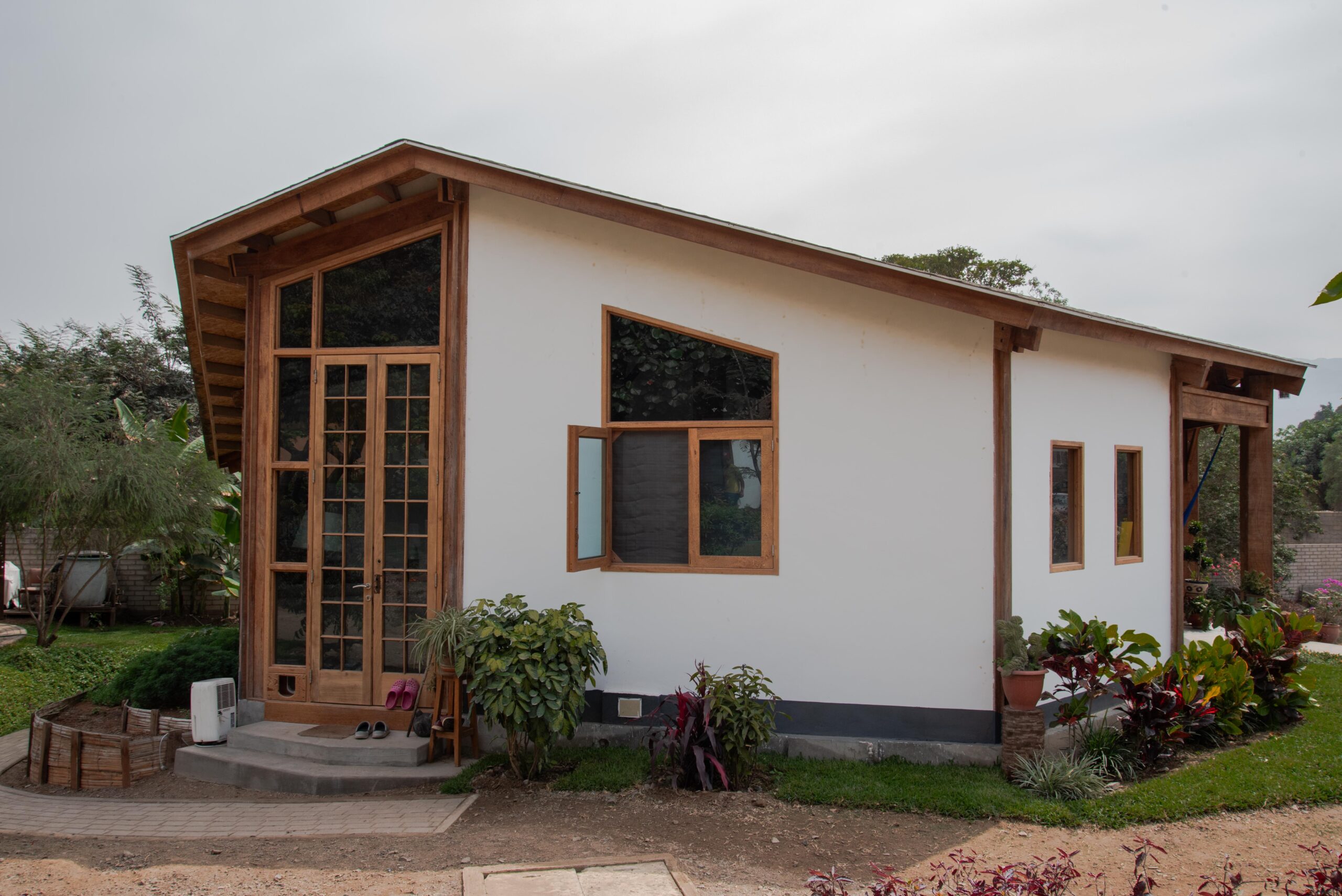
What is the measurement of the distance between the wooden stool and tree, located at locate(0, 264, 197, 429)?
1887cm

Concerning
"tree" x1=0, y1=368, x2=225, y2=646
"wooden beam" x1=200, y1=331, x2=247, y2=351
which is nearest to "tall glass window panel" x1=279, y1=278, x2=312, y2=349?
"wooden beam" x1=200, y1=331, x2=247, y2=351

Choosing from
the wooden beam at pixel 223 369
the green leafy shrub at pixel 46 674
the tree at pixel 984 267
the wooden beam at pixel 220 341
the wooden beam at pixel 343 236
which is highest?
the tree at pixel 984 267

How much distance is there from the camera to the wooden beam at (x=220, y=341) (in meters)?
9.16

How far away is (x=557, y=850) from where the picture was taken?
16.7 ft

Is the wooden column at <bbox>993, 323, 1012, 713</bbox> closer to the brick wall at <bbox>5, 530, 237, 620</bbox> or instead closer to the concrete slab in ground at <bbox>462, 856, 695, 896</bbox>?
the concrete slab in ground at <bbox>462, 856, 695, 896</bbox>

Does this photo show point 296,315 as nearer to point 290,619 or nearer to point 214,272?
point 214,272

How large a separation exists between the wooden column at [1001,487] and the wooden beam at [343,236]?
4.67m

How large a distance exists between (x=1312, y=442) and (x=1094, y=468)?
122 feet

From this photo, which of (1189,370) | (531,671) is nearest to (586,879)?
(531,671)

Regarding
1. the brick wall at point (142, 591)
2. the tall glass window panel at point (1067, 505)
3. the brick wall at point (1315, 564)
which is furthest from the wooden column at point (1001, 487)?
the brick wall at point (1315, 564)

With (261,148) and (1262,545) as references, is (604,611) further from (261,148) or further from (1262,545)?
(261,148)

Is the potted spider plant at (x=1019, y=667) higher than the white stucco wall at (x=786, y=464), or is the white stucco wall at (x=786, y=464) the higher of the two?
the white stucco wall at (x=786, y=464)

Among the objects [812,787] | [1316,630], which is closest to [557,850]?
[812,787]

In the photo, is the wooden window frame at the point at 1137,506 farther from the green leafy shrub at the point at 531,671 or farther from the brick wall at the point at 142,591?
the brick wall at the point at 142,591
